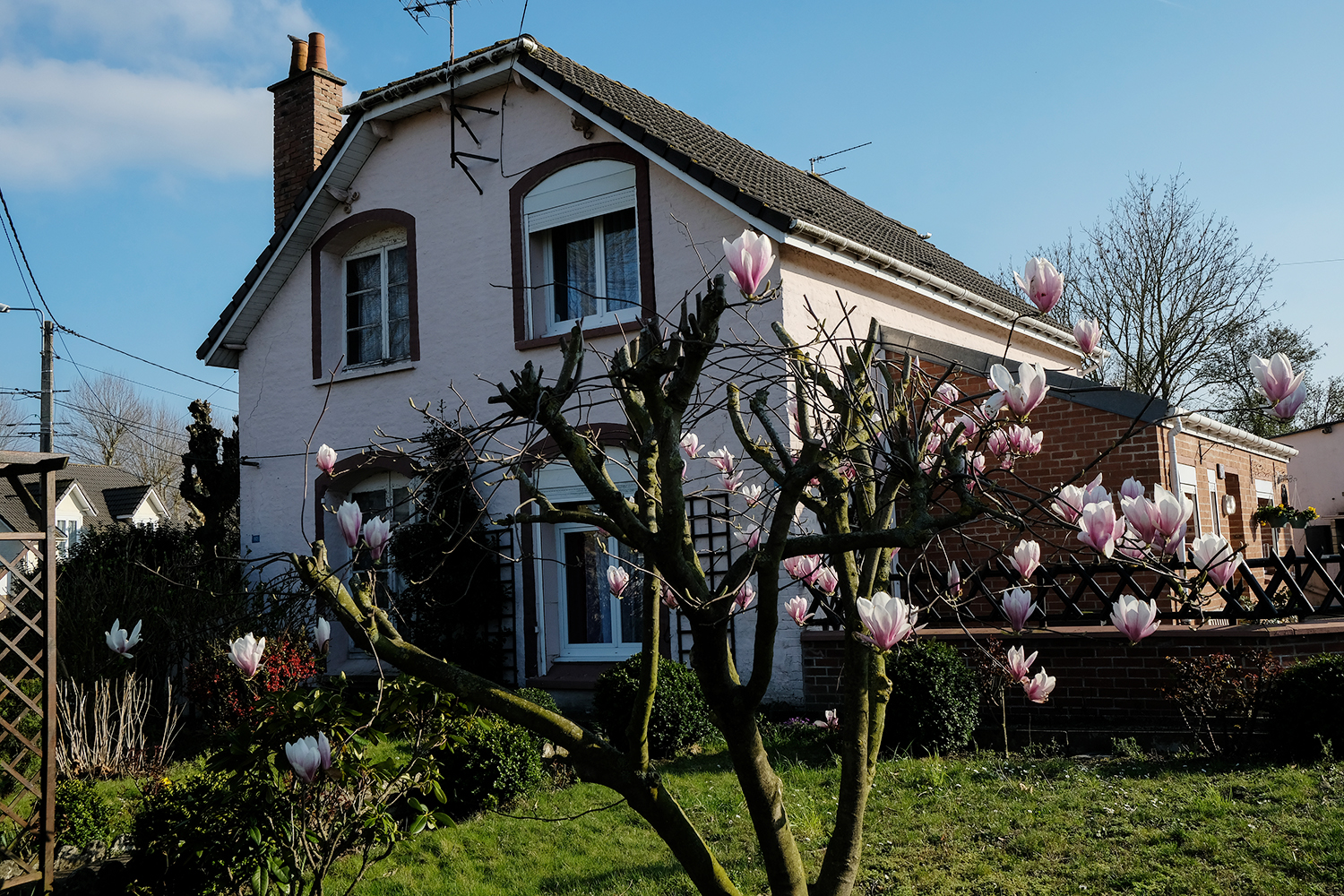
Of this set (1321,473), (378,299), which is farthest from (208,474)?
(1321,473)

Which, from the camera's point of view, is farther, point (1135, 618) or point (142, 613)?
point (142, 613)

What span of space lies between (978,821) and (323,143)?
41.2 ft

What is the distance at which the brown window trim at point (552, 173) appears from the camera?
10461 millimetres

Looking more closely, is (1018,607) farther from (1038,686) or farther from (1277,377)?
(1277,377)

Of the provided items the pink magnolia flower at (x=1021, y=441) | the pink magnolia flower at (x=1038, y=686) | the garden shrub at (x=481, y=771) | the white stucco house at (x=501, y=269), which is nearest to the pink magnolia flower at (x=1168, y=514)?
the pink magnolia flower at (x=1021, y=441)

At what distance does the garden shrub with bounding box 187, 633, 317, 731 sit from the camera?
856 cm

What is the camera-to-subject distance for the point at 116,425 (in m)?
42.0

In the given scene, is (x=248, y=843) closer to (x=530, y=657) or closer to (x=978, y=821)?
(x=978, y=821)

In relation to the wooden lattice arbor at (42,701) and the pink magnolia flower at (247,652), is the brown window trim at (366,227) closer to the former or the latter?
the wooden lattice arbor at (42,701)

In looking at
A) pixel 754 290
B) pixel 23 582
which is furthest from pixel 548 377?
pixel 754 290

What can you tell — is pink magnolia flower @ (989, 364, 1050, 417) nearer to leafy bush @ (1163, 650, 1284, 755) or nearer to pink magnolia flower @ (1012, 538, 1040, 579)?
pink magnolia flower @ (1012, 538, 1040, 579)

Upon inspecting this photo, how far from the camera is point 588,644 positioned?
36.1 ft

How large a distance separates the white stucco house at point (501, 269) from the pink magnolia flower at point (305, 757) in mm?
5787

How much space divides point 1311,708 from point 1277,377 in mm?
4757
